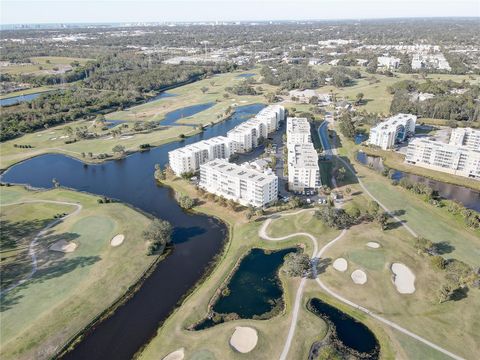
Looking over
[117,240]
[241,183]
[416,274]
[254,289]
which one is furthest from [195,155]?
[416,274]

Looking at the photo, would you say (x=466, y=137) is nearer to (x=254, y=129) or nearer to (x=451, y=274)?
(x=254, y=129)

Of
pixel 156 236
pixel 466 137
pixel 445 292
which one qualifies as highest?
pixel 466 137

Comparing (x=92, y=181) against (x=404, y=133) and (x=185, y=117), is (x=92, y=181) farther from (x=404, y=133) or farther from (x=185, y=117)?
(x=404, y=133)

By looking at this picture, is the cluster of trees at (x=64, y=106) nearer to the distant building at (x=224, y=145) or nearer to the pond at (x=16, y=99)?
the pond at (x=16, y=99)

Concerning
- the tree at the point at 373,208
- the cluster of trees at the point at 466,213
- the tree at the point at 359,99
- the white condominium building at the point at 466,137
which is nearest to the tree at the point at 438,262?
the tree at the point at 373,208

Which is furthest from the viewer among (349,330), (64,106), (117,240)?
(64,106)

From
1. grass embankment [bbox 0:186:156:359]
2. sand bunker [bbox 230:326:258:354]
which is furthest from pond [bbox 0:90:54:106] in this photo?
sand bunker [bbox 230:326:258:354]
